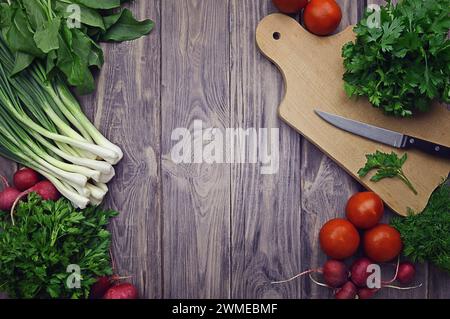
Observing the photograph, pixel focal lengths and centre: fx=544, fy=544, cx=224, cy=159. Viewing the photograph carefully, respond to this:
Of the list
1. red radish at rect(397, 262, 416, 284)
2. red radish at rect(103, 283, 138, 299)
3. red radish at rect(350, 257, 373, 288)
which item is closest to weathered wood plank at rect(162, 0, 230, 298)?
red radish at rect(103, 283, 138, 299)

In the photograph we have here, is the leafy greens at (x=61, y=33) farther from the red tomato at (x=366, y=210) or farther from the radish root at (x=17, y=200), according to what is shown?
the red tomato at (x=366, y=210)

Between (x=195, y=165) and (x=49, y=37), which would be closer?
(x=49, y=37)

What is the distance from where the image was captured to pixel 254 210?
4.90 ft

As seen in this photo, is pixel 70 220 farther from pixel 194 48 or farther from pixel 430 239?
pixel 430 239

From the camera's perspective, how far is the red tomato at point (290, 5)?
1427mm

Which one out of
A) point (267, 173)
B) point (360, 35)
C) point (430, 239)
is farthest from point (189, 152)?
point (430, 239)

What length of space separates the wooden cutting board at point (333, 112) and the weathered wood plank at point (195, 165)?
15 cm

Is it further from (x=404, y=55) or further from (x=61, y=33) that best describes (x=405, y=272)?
(x=61, y=33)

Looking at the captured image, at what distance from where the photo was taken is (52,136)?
4.61 feet

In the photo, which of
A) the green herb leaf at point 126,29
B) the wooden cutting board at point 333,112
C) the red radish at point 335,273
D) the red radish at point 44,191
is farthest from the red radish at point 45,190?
the red radish at point 335,273

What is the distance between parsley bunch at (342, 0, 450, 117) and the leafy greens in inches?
24.8

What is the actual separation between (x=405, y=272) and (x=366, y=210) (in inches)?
8.1

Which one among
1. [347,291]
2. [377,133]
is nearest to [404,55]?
[377,133]
